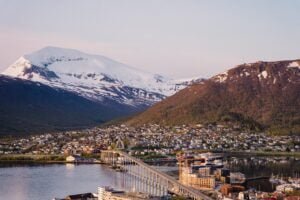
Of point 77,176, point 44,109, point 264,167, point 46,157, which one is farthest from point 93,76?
point 77,176

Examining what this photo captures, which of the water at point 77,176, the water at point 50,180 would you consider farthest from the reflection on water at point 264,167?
the water at point 50,180

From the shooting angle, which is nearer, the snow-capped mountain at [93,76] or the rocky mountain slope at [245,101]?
the rocky mountain slope at [245,101]

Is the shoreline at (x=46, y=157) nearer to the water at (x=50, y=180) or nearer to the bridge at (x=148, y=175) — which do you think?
the bridge at (x=148, y=175)

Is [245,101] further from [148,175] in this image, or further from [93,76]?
[93,76]

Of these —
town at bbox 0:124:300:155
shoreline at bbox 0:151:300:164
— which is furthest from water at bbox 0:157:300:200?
town at bbox 0:124:300:155

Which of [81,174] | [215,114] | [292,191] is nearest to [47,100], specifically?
[215,114]

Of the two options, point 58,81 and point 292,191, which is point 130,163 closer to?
point 292,191
